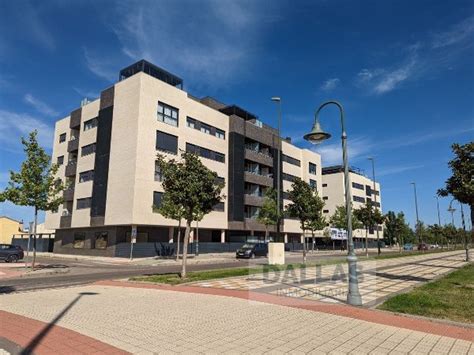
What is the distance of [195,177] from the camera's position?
54.3 feet

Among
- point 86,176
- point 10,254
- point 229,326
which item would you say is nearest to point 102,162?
point 86,176

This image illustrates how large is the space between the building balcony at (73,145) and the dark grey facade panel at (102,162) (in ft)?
19.4

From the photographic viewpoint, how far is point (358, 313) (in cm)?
897

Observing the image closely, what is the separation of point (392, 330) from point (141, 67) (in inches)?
1625

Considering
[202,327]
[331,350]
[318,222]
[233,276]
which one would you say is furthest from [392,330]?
[318,222]

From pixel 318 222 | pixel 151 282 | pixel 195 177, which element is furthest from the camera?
pixel 318 222

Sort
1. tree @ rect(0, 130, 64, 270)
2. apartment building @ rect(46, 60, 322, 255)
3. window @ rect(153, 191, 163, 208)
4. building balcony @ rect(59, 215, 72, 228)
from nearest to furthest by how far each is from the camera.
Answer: tree @ rect(0, 130, 64, 270) → apartment building @ rect(46, 60, 322, 255) → window @ rect(153, 191, 163, 208) → building balcony @ rect(59, 215, 72, 228)

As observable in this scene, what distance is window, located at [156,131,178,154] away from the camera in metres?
38.6

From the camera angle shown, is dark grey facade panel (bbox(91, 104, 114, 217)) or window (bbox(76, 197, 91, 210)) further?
window (bbox(76, 197, 91, 210))

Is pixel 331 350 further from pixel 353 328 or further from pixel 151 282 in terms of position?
pixel 151 282

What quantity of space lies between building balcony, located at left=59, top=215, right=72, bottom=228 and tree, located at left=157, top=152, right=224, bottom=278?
3106 centimetres

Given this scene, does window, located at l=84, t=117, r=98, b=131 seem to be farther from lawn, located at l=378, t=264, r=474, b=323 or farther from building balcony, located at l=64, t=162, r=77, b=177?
lawn, located at l=378, t=264, r=474, b=323

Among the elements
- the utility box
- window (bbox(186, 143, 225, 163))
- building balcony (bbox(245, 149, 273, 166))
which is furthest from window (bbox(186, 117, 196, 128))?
Result: the utility box

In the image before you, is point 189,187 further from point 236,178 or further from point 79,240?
point 79,240
